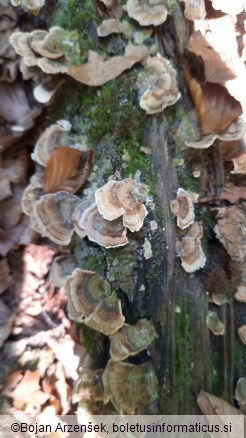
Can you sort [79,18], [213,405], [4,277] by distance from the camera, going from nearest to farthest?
[213,405] < [79,18] < [4,277]

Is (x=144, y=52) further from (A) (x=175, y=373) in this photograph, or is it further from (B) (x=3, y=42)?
(A) (x=175, y=373)

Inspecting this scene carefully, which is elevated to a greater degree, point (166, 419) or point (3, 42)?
point (3, 42)

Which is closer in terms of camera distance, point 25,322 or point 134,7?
point 134,7

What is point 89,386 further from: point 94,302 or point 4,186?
point 4,186

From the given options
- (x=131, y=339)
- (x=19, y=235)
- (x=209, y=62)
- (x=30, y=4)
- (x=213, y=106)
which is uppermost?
(x=30, y=4)

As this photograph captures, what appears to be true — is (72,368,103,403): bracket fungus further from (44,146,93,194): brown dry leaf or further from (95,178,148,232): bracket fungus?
(44,146,93,194): brown dry leaf

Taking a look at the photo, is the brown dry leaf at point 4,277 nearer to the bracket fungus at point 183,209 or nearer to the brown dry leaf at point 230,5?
the bracket fungus at point 183,209

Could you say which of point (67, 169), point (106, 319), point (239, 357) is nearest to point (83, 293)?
Answer: point (106, 319)

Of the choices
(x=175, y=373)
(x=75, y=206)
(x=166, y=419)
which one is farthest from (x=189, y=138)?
(x=166, y=419)

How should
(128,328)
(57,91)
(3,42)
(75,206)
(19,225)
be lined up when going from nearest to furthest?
(128,328) → (75,206) → (57,91) → (3,42) → (19,225)
